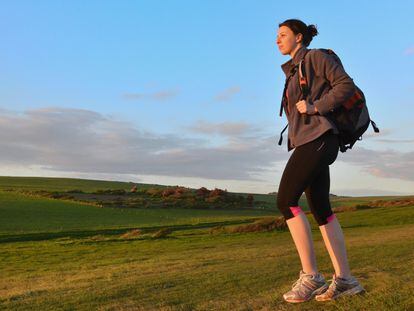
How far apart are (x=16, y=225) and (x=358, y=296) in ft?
133

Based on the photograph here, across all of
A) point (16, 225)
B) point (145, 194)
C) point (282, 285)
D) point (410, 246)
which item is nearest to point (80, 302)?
point (282, 285)

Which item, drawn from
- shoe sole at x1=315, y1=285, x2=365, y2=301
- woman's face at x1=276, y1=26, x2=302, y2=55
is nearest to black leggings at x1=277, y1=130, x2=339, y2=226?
shoe sole at x1=315, y1=285, x2=365, y2=301

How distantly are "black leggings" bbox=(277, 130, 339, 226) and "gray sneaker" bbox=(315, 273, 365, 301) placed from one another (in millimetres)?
553

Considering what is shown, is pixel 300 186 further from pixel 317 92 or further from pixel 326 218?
pixel 317 92

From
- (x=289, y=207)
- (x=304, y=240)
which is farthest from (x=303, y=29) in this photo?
(x=304, y=240)

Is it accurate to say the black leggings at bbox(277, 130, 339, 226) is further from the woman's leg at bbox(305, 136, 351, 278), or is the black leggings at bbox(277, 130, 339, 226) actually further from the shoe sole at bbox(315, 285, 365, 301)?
the shoe sole at bbox(315, 285, 365, 301)

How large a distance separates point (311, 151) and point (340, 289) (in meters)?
1.27

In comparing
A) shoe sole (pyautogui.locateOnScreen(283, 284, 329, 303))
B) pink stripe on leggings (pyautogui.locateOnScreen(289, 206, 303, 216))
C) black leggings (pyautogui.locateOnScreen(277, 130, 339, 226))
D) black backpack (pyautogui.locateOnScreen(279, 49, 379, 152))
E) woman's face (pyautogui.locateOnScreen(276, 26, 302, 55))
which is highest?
woman's face (pyautogui.locateOnScreen(276, 26, 302, 55))

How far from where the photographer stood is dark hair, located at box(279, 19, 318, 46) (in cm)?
447

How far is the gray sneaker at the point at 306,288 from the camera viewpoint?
418cm

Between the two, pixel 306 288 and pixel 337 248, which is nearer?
pixel 306 288

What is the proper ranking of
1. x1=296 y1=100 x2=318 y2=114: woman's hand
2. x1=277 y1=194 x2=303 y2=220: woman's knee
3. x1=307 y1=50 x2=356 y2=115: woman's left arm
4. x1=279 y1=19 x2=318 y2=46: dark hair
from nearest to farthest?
1. x1=307 y1=50 x2=356 y2=115: woman's left arm
2. x1=296 y1=100 x2=318 y2=114: woman's hand
3. x1=277 y1=194 x2=303 y2=220: woman's knee
4. x1=279 y1=19 x2=318 y2=46: dark hair

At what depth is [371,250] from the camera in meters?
8.61

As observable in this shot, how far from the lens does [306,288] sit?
4227 millimetres
